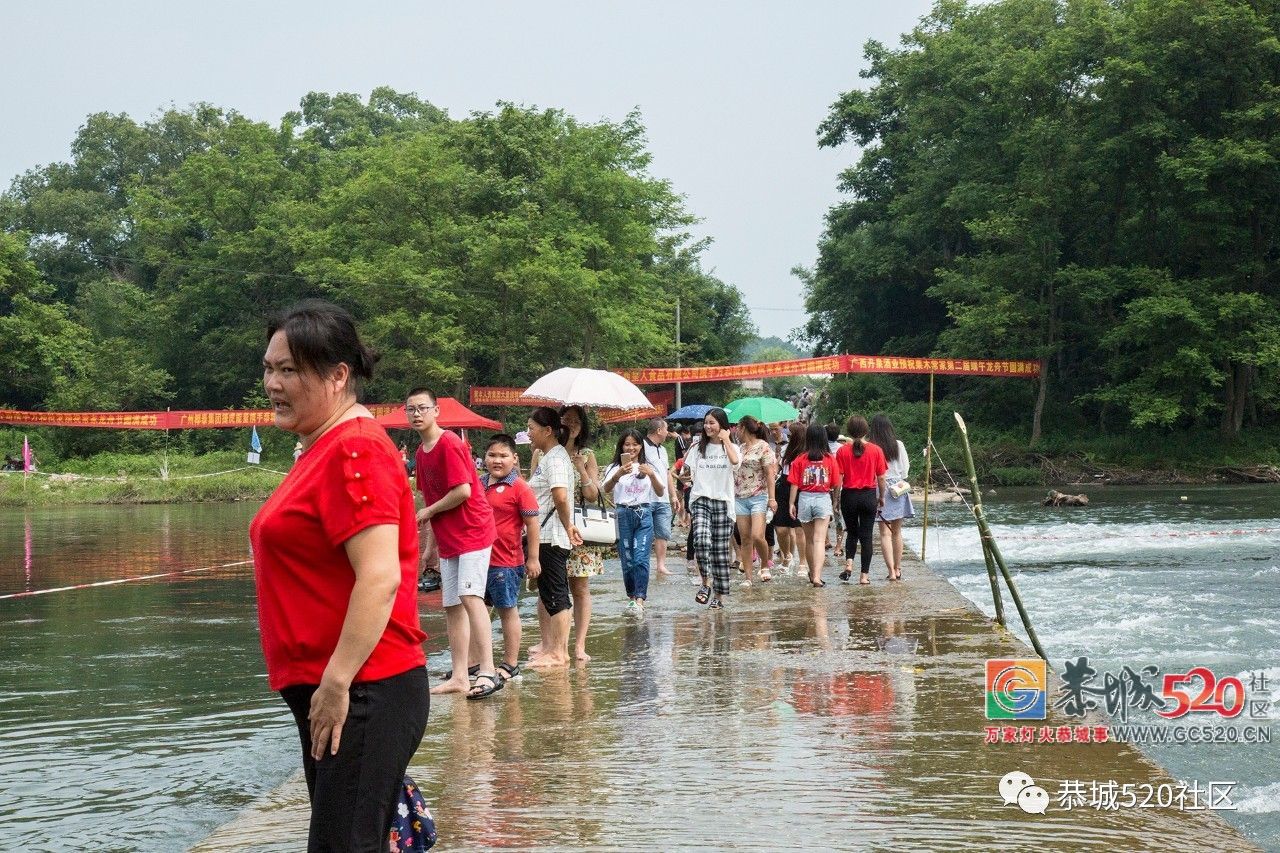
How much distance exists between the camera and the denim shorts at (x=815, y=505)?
492 inches

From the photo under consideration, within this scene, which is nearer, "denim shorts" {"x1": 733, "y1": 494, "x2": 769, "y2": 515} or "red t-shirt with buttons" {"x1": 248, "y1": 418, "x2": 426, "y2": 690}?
"red t-shirt with buttons" {"x1": 248, "y1": 418, "x2": 426, "y2": 690}

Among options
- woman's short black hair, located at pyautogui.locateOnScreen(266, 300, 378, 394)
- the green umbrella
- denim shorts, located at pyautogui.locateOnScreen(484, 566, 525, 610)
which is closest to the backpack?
woman's short black hair, located at pyautogui.locateOnScreen(266, 300, 378, 394)

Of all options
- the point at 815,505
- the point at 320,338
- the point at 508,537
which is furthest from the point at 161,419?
the point at 320,338

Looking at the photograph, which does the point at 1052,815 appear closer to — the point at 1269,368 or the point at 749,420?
the point at 749,420

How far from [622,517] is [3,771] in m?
5.47

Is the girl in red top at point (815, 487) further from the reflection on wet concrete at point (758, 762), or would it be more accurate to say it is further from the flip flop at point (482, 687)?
the flip flop at point (482, 687)

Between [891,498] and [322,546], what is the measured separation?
1057 cm

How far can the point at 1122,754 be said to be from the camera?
230 inches

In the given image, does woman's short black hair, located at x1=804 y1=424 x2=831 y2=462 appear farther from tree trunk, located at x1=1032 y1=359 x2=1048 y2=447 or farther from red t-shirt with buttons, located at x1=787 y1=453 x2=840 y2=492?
tree trunk, located at x1=1032 y1=359 x2=1048 y2=447

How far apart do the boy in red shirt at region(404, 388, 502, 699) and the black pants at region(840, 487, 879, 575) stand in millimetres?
5904

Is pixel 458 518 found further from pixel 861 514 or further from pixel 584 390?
pixel 861 514

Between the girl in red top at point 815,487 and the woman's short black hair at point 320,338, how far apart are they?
9389 millimetres

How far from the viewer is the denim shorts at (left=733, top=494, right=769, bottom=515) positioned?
1295cm

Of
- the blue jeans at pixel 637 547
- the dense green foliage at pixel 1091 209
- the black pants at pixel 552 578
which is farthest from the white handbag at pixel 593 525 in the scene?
the dense green foliage at pixel 1091 209
